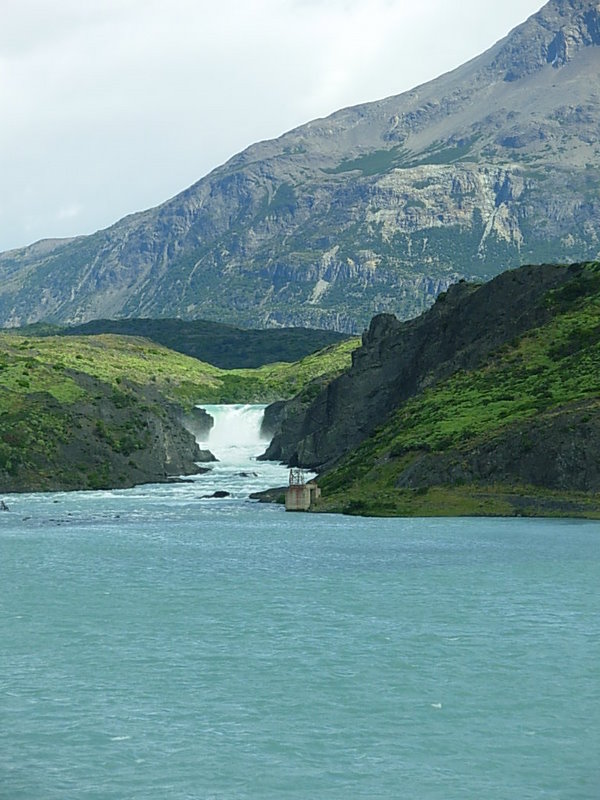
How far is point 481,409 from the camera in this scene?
133000mm

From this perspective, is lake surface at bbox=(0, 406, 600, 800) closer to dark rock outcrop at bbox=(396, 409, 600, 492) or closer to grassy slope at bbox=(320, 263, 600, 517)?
dark rock outcrop at bbox=(396, 409, 600, 492)

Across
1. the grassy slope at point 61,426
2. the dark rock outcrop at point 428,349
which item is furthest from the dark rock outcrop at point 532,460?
the grassy slope at point 61,426

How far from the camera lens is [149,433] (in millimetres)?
186125

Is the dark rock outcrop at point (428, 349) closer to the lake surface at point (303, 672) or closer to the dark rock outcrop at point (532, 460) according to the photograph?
the dark rock outcrop at point (532, 460)

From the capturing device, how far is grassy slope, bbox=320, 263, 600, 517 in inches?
4520

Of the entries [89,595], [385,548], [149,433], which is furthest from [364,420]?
[89,595]

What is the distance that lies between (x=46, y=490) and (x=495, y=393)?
6106cm

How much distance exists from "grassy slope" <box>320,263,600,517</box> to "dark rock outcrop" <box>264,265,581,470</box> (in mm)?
6504

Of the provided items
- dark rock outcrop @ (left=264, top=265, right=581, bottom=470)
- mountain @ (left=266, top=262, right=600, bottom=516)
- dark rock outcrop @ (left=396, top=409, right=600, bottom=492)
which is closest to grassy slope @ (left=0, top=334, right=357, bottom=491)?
dark rock outcrop @ (left=264, top=265, right=581, bottom=470)

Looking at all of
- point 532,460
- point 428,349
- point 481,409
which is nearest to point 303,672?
point 532,460

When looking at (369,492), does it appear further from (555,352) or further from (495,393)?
(555,352)

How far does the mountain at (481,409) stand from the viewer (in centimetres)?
11444

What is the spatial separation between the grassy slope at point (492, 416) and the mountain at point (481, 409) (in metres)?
0.20

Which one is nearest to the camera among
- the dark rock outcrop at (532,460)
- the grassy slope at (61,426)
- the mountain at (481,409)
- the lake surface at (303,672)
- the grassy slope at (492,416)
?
the lake surface at (303,672)
